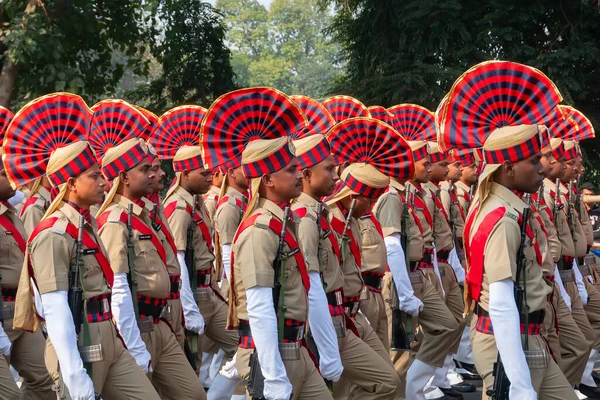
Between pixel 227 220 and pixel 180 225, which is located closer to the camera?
pixel 180 225

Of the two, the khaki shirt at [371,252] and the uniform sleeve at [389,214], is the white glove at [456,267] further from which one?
the khaki shirt at [371,252]

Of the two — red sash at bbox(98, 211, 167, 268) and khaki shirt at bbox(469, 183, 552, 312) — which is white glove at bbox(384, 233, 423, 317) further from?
khaki shirt at bbox(469, 183, 552, 312)

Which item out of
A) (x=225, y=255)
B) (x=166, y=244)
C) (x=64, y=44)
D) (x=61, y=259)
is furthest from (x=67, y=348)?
→ (x=64, y=44)

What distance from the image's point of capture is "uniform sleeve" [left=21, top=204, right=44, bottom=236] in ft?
31.6

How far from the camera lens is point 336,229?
25.8 ft

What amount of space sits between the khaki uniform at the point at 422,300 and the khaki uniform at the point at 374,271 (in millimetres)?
774

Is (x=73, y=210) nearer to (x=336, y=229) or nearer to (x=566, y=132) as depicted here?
(x=336, y=229)

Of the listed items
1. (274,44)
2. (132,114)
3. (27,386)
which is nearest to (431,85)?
(132,114)

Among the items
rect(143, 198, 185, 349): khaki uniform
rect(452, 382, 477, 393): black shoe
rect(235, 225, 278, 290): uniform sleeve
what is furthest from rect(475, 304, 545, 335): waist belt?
rect(452, 382, 477, 393): black shoe

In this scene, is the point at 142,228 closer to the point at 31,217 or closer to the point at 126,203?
the point at 126,203

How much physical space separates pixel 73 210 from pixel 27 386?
2124 mm

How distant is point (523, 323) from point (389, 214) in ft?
12.0

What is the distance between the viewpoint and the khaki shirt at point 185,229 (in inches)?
365

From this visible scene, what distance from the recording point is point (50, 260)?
19.6 ft
